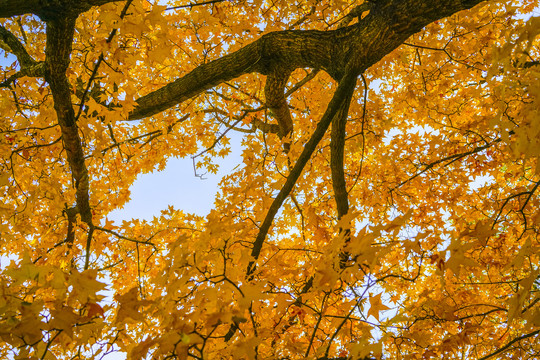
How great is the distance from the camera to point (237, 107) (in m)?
5.86

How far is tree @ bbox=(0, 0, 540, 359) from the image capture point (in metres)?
1.41

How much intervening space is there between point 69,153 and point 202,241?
207 cm

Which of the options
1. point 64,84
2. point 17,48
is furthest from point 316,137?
point 17,48

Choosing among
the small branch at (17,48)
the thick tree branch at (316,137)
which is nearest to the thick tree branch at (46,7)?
the small branch at (17,48)

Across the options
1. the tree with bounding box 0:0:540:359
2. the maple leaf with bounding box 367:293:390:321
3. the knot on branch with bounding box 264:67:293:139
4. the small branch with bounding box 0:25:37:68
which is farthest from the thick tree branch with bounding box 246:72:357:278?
the small branch with bounding box 0:25:37:68

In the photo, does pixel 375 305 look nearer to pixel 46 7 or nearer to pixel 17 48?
pixel 46 7

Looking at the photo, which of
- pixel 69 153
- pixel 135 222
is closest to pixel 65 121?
pixel 69 153

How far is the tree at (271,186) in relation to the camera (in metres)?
1.41

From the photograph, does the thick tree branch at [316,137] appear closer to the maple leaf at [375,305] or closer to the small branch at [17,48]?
the maple leaf at [375,305]

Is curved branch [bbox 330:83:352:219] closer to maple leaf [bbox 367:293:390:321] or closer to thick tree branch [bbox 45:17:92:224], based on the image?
maple leaf [bbox 367:293:390:321]

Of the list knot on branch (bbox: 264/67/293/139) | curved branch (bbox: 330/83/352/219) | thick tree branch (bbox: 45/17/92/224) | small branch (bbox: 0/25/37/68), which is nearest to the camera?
thick tree branch (bbox: 45/17/92/224)

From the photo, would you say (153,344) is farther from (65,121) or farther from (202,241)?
(65,121)

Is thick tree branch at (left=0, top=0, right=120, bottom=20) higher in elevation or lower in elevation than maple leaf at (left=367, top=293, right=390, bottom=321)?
higher

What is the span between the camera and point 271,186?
11.7 feet
